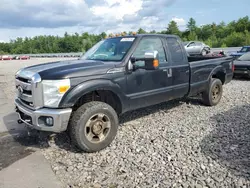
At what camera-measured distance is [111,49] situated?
4.79m

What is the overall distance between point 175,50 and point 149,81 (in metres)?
1.15

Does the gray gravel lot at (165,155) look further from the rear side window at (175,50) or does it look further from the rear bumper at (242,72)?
the rear bumper at (242,72)

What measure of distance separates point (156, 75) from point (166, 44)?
838 millimetres

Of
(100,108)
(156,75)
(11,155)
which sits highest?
(156,75)

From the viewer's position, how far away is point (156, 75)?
4723 mm

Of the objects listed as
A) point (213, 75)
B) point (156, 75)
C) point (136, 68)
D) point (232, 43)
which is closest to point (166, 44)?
point (156, 75)

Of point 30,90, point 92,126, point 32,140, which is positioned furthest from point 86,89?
point 32,140

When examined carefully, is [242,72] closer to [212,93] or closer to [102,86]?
[212,93]

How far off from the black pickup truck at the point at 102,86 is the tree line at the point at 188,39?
13.8m

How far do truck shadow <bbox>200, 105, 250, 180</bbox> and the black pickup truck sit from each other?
109 cm

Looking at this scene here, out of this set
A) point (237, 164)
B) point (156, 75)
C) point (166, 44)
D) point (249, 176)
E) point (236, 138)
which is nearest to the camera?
point (249, 176)

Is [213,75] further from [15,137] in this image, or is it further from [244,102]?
[15,137]

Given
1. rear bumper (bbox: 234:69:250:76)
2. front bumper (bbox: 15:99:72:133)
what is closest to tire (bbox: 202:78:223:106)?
front bumper (bbox: 15:99:72:133)

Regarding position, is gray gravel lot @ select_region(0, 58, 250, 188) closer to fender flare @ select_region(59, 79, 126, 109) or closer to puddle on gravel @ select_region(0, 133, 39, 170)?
puddle on gravel @ select_region(0, 133, 39, 170)
